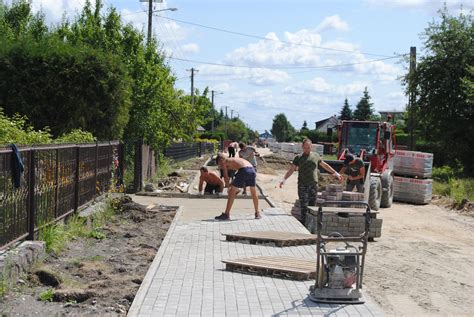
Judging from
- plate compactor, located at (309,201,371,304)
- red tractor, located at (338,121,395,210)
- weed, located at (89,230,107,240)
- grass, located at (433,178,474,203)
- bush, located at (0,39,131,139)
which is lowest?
grass, located at (433,178,474,203)

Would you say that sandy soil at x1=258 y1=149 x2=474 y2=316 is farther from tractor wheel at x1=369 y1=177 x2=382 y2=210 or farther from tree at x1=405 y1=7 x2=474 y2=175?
tree at x1=405 y1=7 x2=474 y2=175

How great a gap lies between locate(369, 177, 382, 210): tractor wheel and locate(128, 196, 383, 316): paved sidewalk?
781cm

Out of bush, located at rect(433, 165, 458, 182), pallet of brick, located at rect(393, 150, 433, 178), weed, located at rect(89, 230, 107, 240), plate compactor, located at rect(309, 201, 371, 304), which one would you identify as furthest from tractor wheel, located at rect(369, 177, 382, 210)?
bush, located at rect(433, 165, 458, 182)

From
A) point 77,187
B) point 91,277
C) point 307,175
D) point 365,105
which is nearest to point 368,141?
point 307,175

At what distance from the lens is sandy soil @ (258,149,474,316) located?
8.90 meters

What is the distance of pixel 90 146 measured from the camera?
14758 mm

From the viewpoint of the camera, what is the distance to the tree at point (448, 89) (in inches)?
1395

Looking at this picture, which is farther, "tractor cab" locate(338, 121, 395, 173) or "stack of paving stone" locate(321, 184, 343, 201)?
"tractor cab" locate(338, 121, 395, 173)

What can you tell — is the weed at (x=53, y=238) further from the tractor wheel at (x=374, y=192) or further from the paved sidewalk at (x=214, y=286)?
the tractor wheel at (x=374, y=192)

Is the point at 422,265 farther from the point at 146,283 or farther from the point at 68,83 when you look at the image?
the point at 68,83

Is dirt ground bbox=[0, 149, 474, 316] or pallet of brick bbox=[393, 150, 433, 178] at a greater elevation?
pallet of brick bbox=[393, 150, 433, 178]

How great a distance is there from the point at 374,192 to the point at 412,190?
531cm

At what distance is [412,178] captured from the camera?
2566 cm

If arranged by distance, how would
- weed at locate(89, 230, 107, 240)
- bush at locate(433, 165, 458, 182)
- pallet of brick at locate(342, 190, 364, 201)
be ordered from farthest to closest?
bush at locate(433, 165, 458, 182) → pallet of brick at locate(342, 190, 364, 201) → weed at locate(89, 230, 107, 240)
